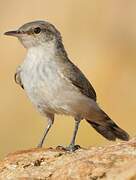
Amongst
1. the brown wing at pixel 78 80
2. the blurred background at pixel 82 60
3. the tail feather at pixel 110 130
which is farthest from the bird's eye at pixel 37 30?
the blurred background at pixel 82 60

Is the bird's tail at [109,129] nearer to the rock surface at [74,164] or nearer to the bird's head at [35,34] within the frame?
the bird's head at [35,34]

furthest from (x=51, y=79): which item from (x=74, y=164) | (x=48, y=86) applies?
(x=74, y=164)

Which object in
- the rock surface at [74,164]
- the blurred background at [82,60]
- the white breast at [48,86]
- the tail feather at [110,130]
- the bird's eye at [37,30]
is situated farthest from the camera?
the blurred background at [82,60]

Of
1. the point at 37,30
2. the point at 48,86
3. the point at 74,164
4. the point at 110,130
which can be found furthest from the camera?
the point at 110,130

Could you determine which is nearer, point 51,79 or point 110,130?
point 51,79

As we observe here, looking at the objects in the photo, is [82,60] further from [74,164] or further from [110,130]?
[74,164]

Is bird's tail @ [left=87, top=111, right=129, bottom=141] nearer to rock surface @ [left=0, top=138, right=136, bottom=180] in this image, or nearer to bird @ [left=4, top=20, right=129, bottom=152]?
bird @ [left=4, top=20, right=129, bottom=152]

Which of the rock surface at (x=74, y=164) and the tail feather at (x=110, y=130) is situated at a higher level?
the tail feather at (x=110, y=130)
